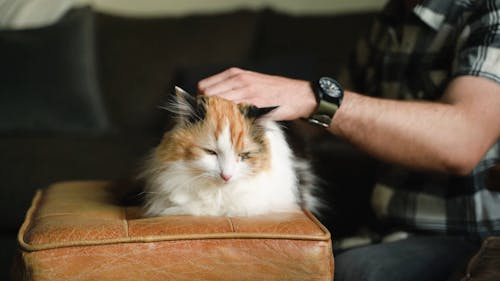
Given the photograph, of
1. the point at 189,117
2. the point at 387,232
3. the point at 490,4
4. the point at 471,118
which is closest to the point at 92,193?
the point at 189,117

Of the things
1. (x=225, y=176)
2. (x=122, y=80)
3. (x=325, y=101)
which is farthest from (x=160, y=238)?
(x=122, y=80)

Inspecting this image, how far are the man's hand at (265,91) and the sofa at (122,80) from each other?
0.40 m

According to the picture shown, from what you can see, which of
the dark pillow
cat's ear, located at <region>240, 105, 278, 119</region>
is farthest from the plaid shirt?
A: the dark pillow

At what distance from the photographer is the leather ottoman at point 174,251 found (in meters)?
0.95

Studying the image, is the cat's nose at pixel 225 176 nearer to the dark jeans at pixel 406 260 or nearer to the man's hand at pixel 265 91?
the man's hand at pixel 265 91

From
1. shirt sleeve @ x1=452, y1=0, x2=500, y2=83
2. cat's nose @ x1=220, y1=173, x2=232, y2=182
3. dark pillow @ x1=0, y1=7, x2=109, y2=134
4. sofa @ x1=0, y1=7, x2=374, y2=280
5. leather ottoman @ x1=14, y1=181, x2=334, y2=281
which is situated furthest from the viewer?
dark pillow @ x1=0, y1=7, x2=109, y2=134

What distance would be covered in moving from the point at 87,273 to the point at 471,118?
756 millimetres

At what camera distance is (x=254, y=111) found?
1.14 m

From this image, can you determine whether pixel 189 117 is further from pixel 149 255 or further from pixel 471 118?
pixel 471 118

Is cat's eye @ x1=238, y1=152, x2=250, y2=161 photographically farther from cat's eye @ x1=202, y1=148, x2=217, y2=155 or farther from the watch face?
the watch face

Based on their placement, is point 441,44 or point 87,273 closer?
point 87,273

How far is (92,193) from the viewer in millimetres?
1389

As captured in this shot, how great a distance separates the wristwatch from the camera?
1.20m

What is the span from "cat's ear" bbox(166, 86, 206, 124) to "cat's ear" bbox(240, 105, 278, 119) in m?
0.08
